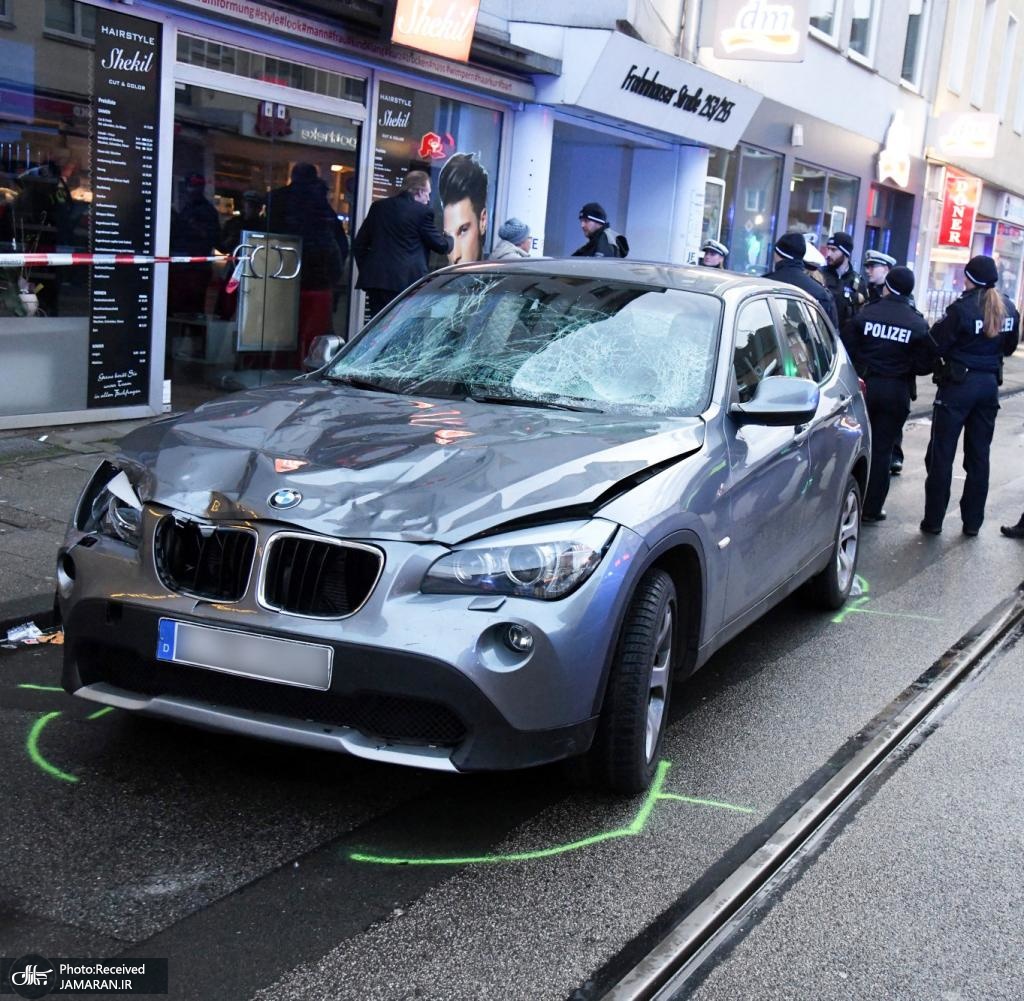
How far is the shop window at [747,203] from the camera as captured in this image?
61.6 ft

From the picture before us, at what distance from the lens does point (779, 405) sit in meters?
4.88

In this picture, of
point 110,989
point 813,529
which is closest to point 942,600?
point 813,529

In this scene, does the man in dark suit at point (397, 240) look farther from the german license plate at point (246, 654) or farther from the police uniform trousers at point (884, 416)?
the german license plate at point (246, 654)

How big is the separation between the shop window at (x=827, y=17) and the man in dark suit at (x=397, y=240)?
1126 centimetres

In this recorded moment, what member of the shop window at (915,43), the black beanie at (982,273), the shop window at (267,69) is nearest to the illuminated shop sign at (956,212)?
the shop window at (915,43)

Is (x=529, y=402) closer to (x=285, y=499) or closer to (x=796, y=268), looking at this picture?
(x=285, y=499)

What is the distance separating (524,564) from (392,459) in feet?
1.97

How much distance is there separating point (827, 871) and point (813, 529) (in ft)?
7.88

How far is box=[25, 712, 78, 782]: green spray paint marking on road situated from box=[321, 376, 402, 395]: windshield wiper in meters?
1.59

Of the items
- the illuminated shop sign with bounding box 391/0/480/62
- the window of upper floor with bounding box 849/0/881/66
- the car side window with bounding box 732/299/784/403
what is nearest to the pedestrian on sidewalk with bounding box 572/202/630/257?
the illuminated shop sign with bounding box 391/0/480/62

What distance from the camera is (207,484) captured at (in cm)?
392

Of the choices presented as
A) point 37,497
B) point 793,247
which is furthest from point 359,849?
point 793,247

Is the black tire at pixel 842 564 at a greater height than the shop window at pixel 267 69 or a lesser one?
lesser

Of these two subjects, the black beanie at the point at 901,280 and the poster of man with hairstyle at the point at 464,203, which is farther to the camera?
the poster of man with hairstyle at the point at 464,203
